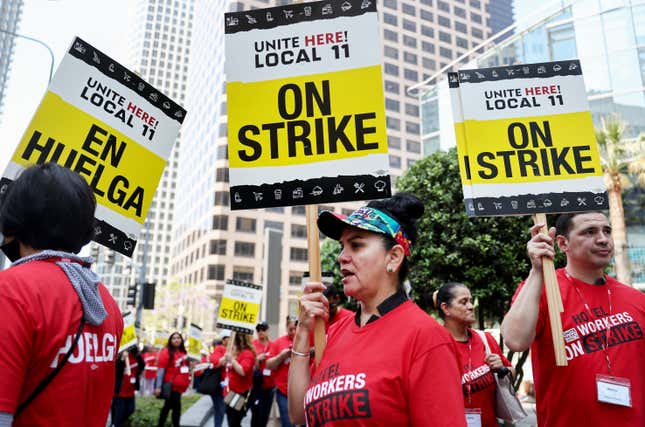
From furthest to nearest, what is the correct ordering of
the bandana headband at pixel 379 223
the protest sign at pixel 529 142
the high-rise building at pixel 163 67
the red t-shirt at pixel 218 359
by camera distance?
the high-rise building at pixel 163 67 < the red t-shirt at pixel 218 359 < the protest sign at pixel 529 142 < the bandana headband at pixel 379 223

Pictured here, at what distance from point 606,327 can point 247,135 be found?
2.51m

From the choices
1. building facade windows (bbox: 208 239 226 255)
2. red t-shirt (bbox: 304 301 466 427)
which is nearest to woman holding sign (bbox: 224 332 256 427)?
red t-shirt (bbox: 304 301 466 427)

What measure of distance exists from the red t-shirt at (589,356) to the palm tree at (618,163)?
20522mm

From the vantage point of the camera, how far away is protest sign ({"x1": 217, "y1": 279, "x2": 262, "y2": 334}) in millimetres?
11156

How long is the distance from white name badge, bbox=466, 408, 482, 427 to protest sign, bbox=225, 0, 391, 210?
7.14 ft

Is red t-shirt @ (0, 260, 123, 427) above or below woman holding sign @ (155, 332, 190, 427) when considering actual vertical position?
above

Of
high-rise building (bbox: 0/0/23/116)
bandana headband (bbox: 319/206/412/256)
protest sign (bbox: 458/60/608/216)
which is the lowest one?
bandana headband (bbox: 319/206/412/256)

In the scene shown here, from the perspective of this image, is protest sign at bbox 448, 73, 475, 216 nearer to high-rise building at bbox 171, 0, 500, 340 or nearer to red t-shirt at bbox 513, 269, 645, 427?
red t-shirt at bbox 513, 269, 645, 427

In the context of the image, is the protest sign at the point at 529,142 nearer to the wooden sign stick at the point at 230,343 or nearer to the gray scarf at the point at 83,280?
the gray scarf at the point at 83,280

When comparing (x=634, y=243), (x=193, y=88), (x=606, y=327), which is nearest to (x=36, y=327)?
(x=606, y=327)

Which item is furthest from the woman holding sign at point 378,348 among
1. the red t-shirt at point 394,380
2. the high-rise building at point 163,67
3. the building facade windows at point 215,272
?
the high-rise building at point 163,67

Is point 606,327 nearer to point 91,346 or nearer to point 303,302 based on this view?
point 303,302

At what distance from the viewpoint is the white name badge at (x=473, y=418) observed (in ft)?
13.5

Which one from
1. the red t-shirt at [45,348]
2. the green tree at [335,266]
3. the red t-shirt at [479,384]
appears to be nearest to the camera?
the red t-shirt at [45,348]
